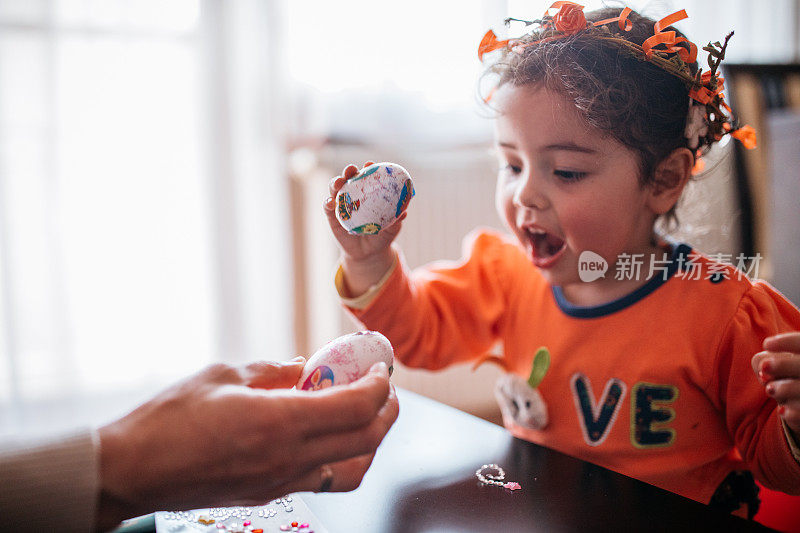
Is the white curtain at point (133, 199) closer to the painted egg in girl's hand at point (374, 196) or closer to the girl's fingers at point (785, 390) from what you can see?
the painted egg in girl's hand at point (374, 196)

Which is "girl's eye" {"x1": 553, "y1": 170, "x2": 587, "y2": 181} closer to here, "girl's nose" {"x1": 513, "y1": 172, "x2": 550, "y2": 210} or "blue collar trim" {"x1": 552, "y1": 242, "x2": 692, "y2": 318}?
"girl's nose" {"x1": 513, "y1": 172, "x2": 550, "y2": 210}

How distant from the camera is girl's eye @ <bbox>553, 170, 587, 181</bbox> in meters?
0.70

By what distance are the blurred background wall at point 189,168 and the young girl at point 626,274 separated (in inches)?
34.6

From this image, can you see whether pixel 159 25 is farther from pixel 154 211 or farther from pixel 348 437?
pixel 348 437

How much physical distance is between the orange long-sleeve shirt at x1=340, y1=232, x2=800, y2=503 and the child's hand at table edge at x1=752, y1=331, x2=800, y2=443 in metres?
0.07

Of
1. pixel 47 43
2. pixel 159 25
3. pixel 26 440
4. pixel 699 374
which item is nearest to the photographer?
pixel 26 440

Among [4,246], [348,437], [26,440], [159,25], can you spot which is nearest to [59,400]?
[4,246]

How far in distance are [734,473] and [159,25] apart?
1.72 metres

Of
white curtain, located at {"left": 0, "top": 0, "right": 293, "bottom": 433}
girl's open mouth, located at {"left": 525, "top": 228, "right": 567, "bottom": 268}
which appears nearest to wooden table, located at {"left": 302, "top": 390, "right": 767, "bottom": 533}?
girl's open mouth, located at {"left": 525, "top": 228, "right": 567, "bottom": 268}

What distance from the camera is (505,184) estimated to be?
804 millimetres

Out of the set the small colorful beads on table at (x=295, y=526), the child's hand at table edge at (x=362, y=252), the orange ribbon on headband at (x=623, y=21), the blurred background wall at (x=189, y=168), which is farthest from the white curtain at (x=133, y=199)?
the small colorful beads on table at (x=295, y=526)

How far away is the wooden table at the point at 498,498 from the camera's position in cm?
49

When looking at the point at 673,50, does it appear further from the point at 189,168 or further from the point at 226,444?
the point at 189,168

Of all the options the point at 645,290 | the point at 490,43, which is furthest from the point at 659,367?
the point at 490,43
